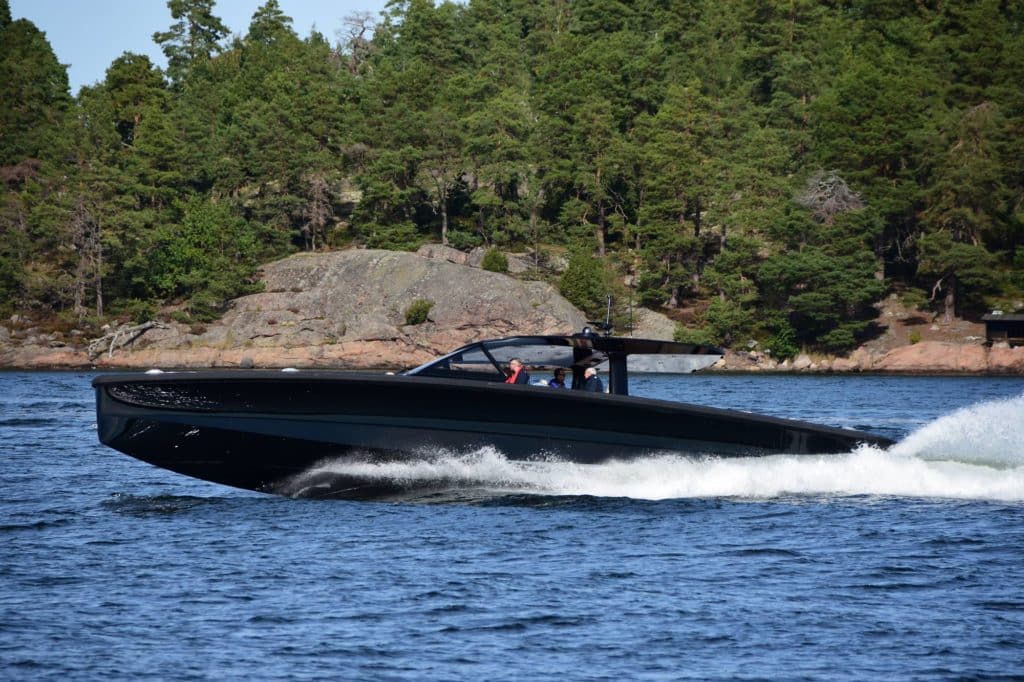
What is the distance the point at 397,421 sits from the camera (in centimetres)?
1703

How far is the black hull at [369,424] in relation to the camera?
1672 cm

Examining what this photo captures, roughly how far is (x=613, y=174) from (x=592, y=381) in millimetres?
73009

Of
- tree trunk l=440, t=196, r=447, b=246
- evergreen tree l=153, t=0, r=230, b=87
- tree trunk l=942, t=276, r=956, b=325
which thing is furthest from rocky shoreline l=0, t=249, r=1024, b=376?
evergreen tree l=153, t=0, r=230, b=87

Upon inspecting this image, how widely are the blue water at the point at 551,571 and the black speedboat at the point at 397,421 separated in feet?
1.16

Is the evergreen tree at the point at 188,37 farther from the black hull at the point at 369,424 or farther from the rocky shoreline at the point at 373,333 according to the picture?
the black hull at the point at 369,424

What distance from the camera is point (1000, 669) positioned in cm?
1037

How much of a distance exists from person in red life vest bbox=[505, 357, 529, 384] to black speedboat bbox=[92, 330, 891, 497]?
0.11 meters

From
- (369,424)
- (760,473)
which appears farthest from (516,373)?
(760,473)

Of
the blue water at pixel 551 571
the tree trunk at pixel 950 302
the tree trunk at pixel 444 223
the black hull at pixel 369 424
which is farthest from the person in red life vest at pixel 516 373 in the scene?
the tree trunk at pixel 444 223

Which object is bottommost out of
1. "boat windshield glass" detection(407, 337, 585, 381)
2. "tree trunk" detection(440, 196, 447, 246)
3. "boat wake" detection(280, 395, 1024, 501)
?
"boat wake" detection(280, 395, 1024, 501)

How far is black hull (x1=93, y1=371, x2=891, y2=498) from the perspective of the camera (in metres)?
16.7

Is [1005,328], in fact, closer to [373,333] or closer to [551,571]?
[373,333]

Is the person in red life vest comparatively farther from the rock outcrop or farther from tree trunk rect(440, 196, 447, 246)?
tree trunk rect(440, 196, 447, 246)

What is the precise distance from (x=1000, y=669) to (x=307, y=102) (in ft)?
285
